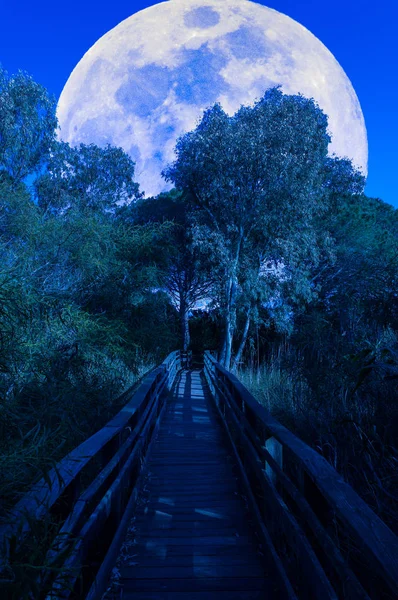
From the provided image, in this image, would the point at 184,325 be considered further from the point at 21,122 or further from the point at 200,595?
the point at 200,595

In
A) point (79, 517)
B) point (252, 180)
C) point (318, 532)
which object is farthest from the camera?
point (252, 180)

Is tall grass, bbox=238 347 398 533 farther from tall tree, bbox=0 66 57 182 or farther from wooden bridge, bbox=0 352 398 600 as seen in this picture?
tall tree, bbox=0 66 57 182

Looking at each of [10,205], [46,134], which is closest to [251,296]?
[10,205]

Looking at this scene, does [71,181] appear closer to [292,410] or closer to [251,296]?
[251,296]

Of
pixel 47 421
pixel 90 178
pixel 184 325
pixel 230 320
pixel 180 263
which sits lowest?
pixel 47 421

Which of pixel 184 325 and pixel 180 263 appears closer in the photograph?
pixel 180 263

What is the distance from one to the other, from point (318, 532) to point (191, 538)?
1811 mm

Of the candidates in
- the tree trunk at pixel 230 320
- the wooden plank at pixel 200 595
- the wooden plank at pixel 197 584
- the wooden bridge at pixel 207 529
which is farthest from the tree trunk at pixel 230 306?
the wooden plank at pixel 200 595

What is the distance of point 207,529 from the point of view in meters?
3.99

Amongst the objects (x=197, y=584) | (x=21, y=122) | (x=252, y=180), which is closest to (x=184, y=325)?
(x=252, y=180)

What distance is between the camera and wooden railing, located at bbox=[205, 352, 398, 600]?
1.74 meters

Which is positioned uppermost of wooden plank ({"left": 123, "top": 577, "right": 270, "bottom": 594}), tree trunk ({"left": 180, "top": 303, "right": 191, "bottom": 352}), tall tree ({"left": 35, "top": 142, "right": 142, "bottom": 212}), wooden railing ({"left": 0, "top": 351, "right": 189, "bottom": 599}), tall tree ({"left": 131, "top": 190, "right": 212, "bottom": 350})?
tall tree ({"left": 35, "top": 142, "right": 142, "bottom": 212})

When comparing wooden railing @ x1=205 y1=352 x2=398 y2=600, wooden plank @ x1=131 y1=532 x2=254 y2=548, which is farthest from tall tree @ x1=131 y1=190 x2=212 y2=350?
wooden railing @ x1=205 y1=352 x2=398 y2=600

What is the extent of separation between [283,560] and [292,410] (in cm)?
379
